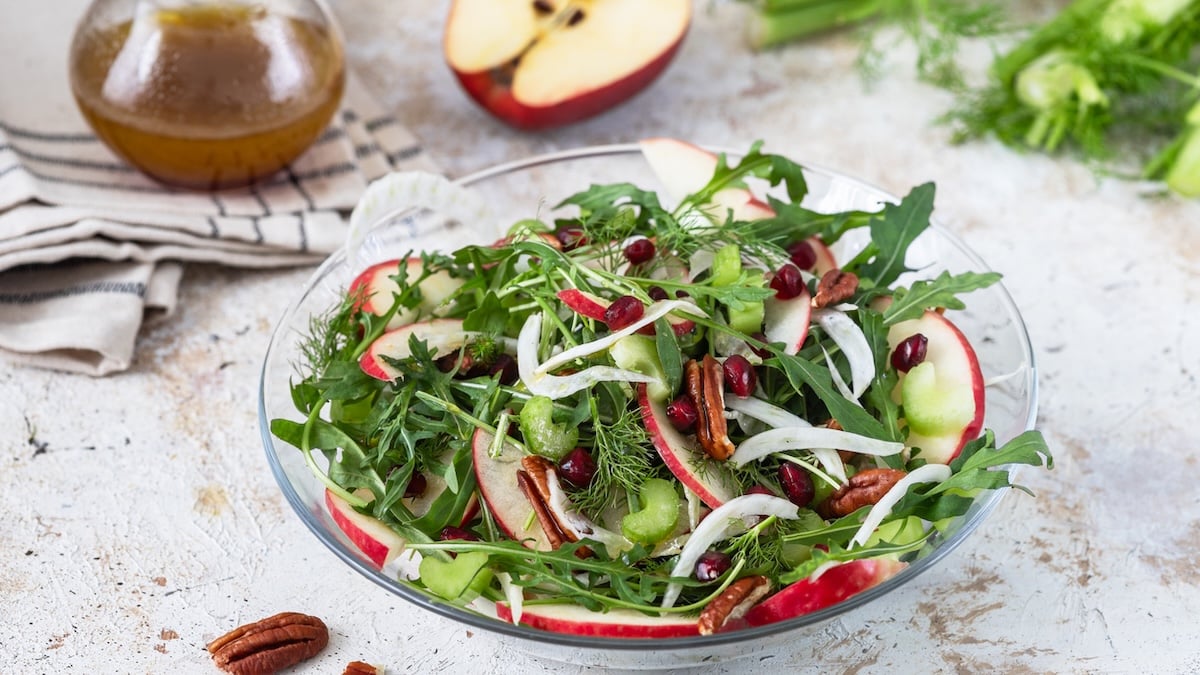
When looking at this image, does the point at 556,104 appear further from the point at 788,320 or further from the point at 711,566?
the point at 711,566

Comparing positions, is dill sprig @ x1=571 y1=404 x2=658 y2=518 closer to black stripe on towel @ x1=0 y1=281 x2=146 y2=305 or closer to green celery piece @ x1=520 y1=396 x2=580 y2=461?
green celery piece @ x1=520 y1=396 x2=580 y2=461

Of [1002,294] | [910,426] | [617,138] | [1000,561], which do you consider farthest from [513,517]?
[617,138]

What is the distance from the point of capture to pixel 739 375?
1575 millimetres

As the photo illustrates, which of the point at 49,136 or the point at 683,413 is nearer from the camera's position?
the point at 683,413

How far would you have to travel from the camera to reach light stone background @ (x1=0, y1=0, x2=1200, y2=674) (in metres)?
1.68

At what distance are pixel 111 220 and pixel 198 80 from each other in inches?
12.5

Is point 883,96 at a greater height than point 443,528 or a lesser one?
lesser

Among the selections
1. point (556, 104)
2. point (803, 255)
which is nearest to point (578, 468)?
point (803, 255)

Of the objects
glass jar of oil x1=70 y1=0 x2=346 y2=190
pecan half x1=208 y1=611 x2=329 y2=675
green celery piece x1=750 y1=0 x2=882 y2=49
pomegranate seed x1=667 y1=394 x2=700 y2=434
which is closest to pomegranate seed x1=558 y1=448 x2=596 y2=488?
pomegranate seed x1=667 y1=394 x2=700 y2=434

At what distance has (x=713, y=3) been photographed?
11.1ft

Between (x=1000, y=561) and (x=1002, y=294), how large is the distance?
1.37 feet

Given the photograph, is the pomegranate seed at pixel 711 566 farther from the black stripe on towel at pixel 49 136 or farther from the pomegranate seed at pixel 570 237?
the black stripe on towel at pixel 49 136

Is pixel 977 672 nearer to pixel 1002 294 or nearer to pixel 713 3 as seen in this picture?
pixel 1002 294

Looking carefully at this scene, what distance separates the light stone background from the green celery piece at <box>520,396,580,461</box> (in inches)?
11.7
